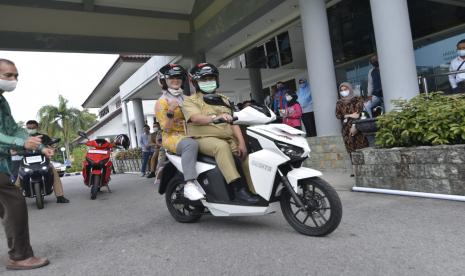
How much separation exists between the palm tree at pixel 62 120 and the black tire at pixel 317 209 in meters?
45.2

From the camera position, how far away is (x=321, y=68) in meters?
7.64

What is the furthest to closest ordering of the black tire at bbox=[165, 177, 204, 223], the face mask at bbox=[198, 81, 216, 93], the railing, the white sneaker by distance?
the railing, the black tire at bbox=[165, 177, 204, 223], the face mask at bbox=[198, 81, 216, 93], the white sneaker

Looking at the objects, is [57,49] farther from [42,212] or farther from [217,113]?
[217,113]

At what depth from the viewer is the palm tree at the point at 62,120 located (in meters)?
44.9

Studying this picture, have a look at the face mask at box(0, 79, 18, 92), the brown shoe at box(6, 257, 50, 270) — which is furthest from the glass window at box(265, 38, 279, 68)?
the brown shoe at box(6, 257, 50, 270)

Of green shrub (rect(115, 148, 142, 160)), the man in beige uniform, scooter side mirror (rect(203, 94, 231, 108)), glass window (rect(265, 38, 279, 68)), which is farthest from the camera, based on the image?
green shrub (rect(115, 148, 142, 160))

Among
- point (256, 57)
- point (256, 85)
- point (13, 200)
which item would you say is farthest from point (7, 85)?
point (256, 85)

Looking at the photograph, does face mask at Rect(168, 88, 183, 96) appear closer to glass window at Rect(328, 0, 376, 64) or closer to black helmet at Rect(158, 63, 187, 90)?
black helmet at Rect(158, 63, 187, 90)

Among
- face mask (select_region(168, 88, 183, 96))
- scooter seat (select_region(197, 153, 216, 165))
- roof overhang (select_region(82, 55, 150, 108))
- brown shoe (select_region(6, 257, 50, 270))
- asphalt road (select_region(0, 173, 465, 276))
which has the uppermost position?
roof overhang (select_region(82, 55, 150, 108))

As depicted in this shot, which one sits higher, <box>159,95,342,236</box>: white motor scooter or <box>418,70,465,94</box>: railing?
<box>418,70,465,94</box>: railing

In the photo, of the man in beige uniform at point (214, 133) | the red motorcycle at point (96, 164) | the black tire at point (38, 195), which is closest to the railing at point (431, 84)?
the man in beige uniform at point (214, 133)

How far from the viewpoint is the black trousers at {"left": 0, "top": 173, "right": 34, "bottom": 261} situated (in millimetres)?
3246

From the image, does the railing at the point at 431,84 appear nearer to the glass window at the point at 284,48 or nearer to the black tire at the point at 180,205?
the glass window at the point at 284,48

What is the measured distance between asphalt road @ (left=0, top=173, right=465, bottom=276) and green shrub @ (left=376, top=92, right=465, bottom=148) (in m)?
0.75
